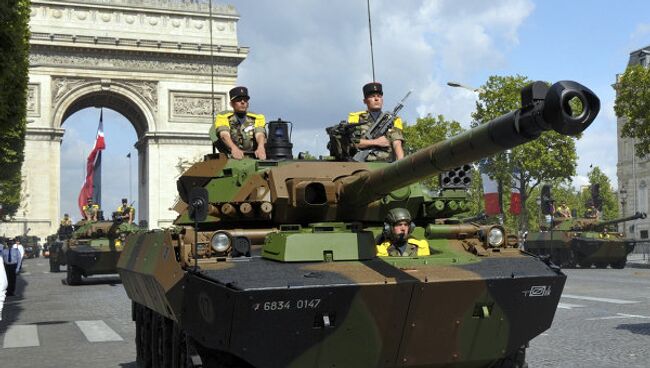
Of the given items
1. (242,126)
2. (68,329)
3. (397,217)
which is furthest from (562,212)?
(397,217)

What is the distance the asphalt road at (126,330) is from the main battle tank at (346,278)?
294 cm

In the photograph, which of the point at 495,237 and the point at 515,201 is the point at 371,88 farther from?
the point at 515,201

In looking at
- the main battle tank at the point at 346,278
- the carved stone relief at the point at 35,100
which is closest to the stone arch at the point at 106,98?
the carved stone relief at the point at 35,100

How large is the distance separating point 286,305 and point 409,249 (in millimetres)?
1548

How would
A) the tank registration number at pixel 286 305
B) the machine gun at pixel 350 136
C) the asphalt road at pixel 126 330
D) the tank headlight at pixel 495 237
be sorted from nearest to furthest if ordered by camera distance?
the tank registration number at pixel 286 305
the tank headlight at pixel 495 237
the machine gun at pixel 350 136
the asphalt road at pixel 126 330

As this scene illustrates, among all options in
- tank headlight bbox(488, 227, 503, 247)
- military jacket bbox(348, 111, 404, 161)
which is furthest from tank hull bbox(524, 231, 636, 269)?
tank headlight bbox(488, 227, 503, 247)

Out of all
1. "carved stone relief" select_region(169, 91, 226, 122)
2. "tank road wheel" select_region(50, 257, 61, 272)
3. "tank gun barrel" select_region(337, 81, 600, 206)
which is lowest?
"tank road wheel" select_region(50, 257, 61, 272)

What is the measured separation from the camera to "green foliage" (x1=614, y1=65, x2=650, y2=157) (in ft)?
112

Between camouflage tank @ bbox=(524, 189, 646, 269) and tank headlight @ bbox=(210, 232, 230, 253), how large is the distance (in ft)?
83.1

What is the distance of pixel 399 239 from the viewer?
7590mm

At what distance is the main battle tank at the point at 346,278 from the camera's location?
21.3 ft

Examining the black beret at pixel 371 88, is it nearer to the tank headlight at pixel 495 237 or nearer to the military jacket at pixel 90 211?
the tank headlight at pixel 495 237

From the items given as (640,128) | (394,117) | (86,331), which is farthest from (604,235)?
(394,117)

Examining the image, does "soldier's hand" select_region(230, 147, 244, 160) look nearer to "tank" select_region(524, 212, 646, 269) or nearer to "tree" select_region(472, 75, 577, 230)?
"tank" select_region(524, 212, 646, 269)
